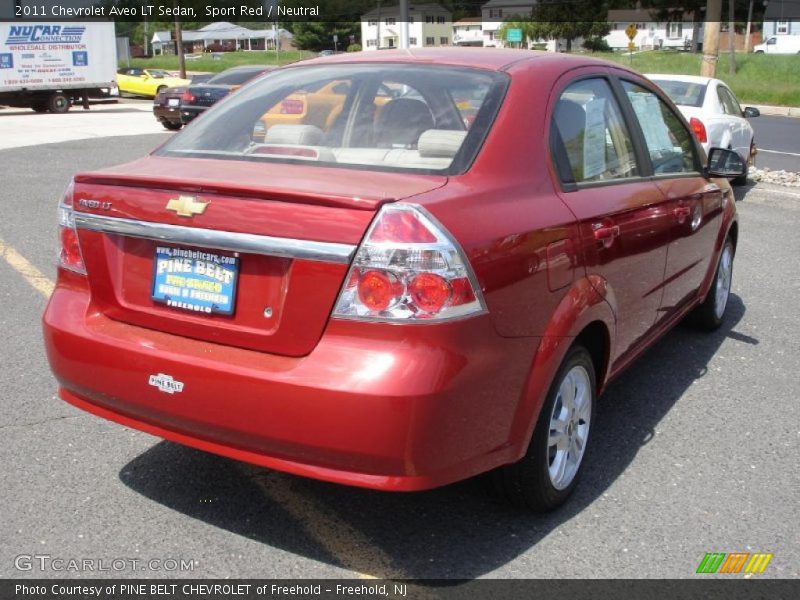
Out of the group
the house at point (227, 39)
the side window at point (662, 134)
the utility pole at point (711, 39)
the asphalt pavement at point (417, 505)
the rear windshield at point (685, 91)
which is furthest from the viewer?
the house at point (227, 39)

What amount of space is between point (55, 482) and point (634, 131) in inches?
117

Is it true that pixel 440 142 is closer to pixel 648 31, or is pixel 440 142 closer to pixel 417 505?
pixel 417 505

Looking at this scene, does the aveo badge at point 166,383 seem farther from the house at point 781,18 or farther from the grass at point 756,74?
the house at point 781,18

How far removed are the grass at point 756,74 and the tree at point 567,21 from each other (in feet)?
75.1

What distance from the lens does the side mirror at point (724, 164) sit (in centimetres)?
514

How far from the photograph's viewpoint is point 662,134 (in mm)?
4805

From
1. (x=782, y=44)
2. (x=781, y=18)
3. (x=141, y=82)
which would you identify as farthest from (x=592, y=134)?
(x=781, y=18)

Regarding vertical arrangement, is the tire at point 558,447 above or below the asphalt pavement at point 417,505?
above

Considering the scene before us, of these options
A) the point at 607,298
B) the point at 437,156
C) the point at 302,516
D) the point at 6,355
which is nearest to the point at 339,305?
the point at 437,156

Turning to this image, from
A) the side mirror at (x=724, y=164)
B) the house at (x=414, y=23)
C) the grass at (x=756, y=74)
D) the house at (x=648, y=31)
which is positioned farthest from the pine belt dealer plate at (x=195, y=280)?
the house at (x=648, y=31)

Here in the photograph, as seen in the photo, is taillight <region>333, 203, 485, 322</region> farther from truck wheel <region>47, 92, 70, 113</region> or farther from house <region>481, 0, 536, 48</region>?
house <region>481, 0, 536, 48</region>

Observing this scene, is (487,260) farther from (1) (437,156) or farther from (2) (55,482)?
(2) (55,482)

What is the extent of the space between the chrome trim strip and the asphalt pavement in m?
1.06

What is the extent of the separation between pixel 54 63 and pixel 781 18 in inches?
3189
